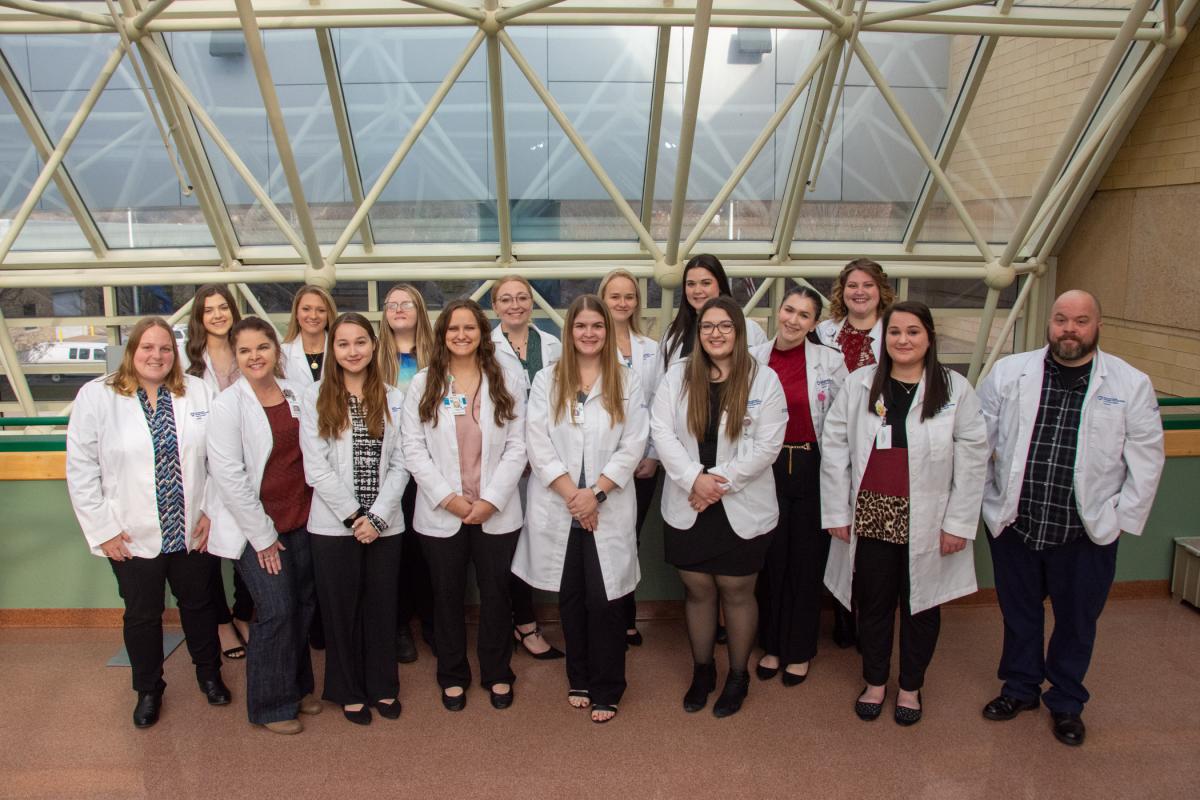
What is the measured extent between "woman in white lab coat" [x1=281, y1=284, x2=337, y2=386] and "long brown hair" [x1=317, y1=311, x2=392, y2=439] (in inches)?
25.2

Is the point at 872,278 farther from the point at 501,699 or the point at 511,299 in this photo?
the point at 501,699

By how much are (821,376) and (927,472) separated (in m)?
0.61

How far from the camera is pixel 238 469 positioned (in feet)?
10.8

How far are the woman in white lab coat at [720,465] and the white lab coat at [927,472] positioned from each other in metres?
0.25

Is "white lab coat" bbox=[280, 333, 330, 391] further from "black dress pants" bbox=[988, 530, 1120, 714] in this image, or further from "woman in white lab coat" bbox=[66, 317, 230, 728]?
"black dress pants" bbox=[988, 530, 1120, 714]

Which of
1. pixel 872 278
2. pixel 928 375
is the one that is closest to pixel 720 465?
pixel 928 375

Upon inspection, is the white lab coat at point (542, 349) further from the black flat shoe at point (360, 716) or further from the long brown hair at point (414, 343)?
the black flat shoe at point (360, 716)

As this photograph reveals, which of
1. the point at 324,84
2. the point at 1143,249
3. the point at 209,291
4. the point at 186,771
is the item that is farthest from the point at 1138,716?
the point at 324,84

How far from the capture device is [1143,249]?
26.0ft

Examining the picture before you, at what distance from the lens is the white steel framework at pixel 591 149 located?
6.66 meters

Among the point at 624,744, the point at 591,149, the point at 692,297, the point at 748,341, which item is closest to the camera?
the point at 624,744

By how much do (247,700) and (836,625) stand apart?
256 cm

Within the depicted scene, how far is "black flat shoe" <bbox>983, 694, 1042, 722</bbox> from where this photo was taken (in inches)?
140

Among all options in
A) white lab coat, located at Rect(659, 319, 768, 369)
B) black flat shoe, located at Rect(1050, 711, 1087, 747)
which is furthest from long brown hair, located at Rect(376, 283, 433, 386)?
black flat shoe, located at Rect(1050, 711, 1087, 747)
